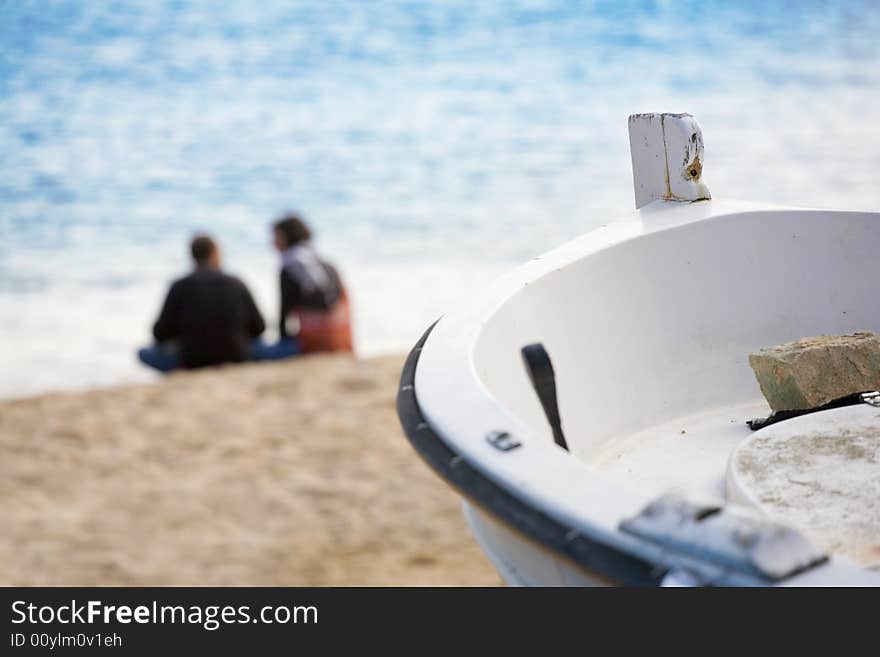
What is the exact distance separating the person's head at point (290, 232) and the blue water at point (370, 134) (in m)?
2.52

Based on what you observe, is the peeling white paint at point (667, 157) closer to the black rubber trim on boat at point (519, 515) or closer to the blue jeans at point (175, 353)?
the black rubber trim on boat at point (519, 515)

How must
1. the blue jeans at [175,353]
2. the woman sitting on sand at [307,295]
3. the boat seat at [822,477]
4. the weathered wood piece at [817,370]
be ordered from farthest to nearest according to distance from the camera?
the blue jeans at [175,353] < the woman sitting on sand at [307,295] < the weathered wood piece at [817,370] < the boat seat at [822,477]

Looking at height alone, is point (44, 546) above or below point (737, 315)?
below

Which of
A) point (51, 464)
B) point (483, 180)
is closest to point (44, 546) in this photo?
point (51, 464)

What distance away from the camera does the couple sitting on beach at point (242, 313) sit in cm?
616

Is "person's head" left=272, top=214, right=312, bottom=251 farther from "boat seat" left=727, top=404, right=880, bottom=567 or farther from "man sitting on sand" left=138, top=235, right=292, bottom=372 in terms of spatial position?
"boat seat" left=727, top=404, right=880, bottom=567

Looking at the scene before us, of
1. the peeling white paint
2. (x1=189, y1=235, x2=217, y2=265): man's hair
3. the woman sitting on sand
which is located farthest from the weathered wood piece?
(x1=189, y1=235, x2=217, y2=265): man's hair

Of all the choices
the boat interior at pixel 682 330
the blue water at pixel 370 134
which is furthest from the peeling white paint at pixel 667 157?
the blue water at pixel 370 134

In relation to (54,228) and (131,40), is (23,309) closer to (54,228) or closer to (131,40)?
(54,228)

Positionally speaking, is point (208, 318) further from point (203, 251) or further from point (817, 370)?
point (817, 370)

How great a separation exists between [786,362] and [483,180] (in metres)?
13.4

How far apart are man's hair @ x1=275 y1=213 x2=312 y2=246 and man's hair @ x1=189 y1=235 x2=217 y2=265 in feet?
1.22

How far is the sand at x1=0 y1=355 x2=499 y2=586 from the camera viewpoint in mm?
4273
